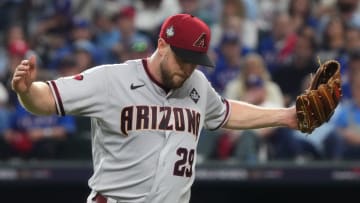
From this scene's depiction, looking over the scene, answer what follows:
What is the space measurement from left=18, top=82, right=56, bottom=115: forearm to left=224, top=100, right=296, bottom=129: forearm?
1.05m

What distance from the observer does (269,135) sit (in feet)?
27.8

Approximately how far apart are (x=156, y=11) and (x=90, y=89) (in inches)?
253

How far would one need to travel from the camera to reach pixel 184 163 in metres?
4.79

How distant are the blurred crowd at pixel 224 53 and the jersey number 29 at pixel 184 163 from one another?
3.35 metres

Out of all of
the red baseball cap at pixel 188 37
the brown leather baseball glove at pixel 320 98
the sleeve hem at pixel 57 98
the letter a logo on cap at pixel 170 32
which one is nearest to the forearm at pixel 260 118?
the brown leather baseball glove at pixel 320 98

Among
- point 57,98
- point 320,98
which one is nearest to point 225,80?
→ point 320,98

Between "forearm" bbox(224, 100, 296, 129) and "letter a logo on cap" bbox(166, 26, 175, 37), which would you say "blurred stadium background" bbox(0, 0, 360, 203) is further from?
"letter a logo on cap" bbox(166, 26, 175, 37)

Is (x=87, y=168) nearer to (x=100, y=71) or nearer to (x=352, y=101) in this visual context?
(x=352, y=101)

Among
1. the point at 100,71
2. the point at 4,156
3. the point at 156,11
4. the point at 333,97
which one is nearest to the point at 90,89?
the point at 100,71

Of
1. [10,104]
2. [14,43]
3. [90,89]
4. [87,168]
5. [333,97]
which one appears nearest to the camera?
[90,89]

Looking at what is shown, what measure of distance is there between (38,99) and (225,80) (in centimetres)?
513

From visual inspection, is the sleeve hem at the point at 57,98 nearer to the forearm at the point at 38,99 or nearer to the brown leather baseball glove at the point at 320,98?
the forearm at the point at 38,99

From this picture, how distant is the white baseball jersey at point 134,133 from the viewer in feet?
15.4

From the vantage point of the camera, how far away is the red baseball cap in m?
4.65
